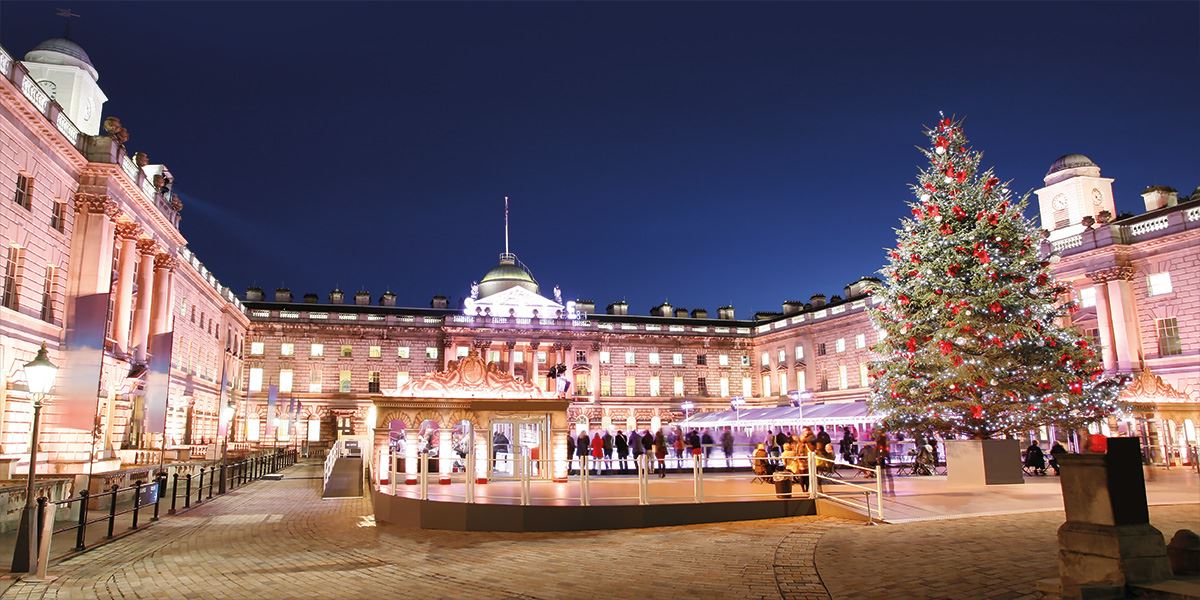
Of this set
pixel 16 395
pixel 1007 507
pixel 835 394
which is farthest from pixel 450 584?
pixel 835 394

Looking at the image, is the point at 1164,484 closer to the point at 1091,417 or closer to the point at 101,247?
the point at 1091,417

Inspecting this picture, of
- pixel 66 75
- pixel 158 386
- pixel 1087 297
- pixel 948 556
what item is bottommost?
pixel 948 556

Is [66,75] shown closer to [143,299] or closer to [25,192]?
[143,299]

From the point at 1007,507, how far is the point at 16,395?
91.9 feet

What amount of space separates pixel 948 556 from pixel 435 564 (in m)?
7.07

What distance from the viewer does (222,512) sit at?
19.8 metres

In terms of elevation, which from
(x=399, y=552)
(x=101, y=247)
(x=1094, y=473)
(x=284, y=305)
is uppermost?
(x=284, y=305)

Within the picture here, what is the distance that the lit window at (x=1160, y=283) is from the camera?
3830 centimetres

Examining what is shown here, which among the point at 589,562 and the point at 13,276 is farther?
the point at 13,276

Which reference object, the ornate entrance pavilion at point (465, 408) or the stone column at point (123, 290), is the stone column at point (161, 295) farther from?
the ornate entrance pavilion at point (465, 408)

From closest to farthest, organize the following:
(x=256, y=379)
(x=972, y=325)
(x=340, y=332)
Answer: (x=972, y=325) → (x=256, y=379) → (x=340, y=332)

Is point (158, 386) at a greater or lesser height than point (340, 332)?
lesser

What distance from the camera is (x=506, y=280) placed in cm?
8212

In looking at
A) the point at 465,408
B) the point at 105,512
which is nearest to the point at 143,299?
the point at 105,512
